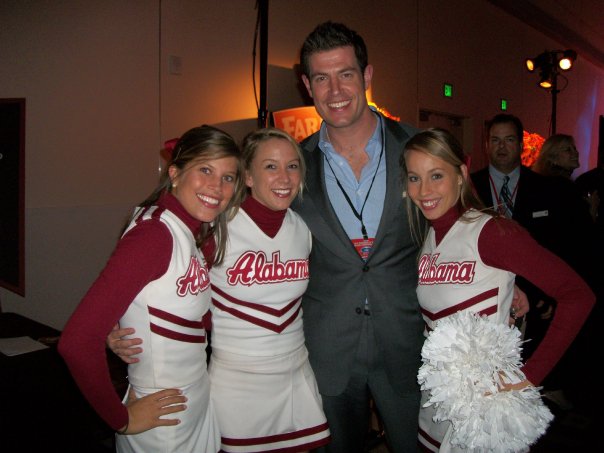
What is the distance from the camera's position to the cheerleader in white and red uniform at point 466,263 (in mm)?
1359

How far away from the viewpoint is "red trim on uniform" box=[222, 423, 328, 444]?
4.99 ft

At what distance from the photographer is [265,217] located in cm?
165

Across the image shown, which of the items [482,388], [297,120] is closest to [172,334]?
[482,388]

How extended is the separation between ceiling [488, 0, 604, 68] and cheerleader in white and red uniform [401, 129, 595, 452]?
7.18 meters

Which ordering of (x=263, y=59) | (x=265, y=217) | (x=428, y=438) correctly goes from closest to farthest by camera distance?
(x=428, y=438)
(x=265, y=217)
(x=263, y=59)

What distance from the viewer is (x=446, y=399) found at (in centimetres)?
128

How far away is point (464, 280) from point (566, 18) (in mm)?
8715

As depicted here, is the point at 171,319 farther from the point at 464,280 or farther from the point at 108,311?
the point at 464,280

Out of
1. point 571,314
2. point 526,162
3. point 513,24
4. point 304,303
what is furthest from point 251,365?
point 513,24

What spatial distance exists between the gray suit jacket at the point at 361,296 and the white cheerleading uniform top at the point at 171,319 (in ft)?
1.59

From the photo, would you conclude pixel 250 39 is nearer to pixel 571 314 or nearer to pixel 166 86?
pixel 166 86

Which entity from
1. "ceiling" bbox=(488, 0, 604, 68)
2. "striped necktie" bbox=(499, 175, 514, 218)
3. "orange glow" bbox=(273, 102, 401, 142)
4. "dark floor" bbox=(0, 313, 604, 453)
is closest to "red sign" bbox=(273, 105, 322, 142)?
"orange glow" bbox=(273, 102, 401, 142)

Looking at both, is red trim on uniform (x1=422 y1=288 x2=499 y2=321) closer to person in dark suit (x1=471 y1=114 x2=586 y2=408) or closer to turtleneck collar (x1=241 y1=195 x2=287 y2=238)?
turtleneck collar (x1=241 y1=195 x2=287 y2=238)

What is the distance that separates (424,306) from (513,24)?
27.4ft
